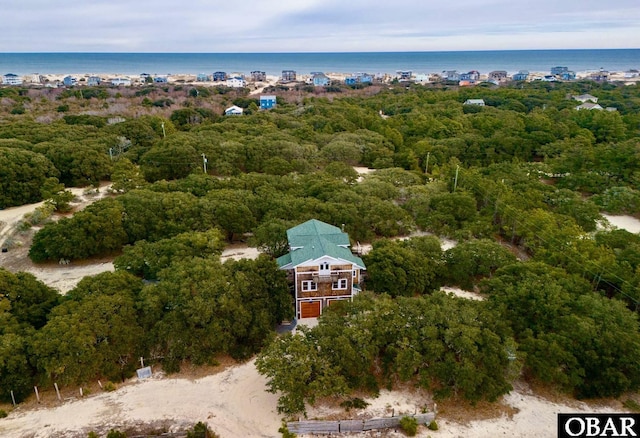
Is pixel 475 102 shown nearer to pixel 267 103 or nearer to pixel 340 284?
pixel 267 103

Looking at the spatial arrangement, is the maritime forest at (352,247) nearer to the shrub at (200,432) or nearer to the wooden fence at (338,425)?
the wooden fence at (338,425)

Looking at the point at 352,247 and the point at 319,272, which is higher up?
the point at 319,272

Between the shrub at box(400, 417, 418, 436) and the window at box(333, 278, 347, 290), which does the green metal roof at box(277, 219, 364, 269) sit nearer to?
the window at box(333, 278, 347, 290)

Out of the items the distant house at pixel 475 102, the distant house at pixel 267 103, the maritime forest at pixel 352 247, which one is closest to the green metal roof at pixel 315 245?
the maritime forest at pixel 352 247

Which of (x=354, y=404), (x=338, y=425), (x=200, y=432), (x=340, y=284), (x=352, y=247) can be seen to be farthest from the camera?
(x=352, y=247)

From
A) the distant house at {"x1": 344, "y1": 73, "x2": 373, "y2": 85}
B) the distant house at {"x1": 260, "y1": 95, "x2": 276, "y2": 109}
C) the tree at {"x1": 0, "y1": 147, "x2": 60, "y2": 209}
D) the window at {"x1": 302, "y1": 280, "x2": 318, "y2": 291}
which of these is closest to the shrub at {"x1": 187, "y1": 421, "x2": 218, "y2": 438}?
the window at {"x1": 302, "y1": 280, "x2": 318, "y2": 291}

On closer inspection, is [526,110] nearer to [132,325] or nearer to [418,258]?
[418,258]

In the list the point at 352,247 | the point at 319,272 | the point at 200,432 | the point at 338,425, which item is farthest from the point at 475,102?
the point at 200,432
